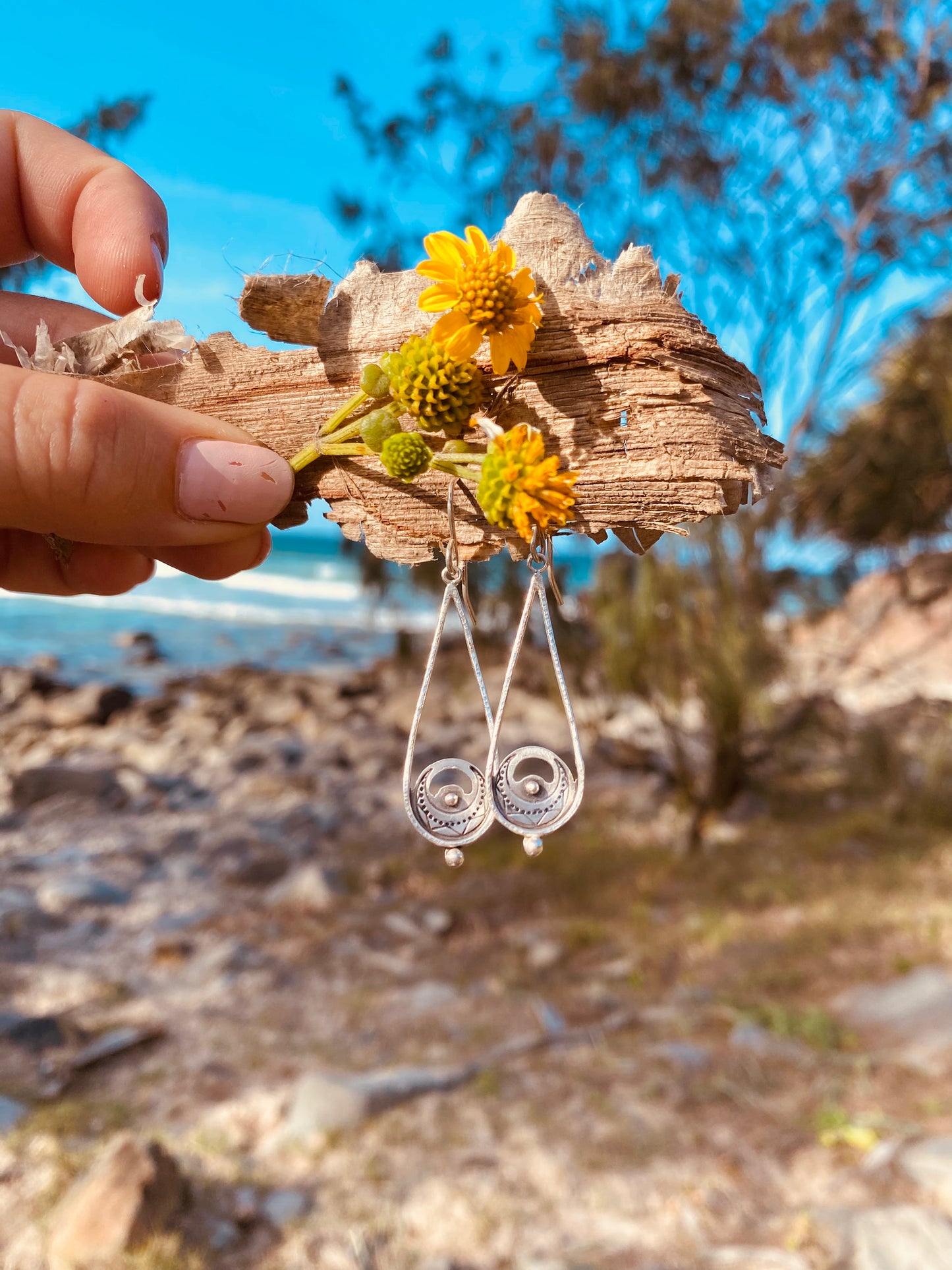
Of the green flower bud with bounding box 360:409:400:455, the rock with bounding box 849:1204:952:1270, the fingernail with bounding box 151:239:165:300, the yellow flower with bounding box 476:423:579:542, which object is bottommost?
the rock with bounding box 849:1204:952:1270

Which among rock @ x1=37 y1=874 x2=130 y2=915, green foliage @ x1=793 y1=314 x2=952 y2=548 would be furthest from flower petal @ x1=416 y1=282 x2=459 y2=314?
green foliage @ x1=793 y1=314 x2=952 y2=548

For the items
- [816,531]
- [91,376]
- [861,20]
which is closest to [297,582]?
[816,531]

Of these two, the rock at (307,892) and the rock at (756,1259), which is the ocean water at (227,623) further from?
the rock at (756,1259)

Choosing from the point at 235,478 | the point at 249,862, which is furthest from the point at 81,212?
the point at 249,862

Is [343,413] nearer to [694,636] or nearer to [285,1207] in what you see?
[285,1207]

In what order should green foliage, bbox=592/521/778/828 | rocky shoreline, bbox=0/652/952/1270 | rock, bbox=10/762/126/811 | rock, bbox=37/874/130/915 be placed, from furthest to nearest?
rock, bbox=10/762/126/811 → green foliage, bbox=592/521/778/828 → rock, bbox=37/874/130/915 → rocky shoreline, bbox=0/652/952/1270

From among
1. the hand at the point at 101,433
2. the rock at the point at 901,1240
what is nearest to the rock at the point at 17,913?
the hand at the point at 101,433

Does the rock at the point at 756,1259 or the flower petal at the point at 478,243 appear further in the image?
the rock at the point at 756,1259

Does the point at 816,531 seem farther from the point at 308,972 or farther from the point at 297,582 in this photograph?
the point at 297,582

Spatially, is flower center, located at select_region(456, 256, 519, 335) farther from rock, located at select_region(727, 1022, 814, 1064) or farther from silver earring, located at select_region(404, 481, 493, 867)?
rock, located at select_region(727, 1022, 814, 1064)
